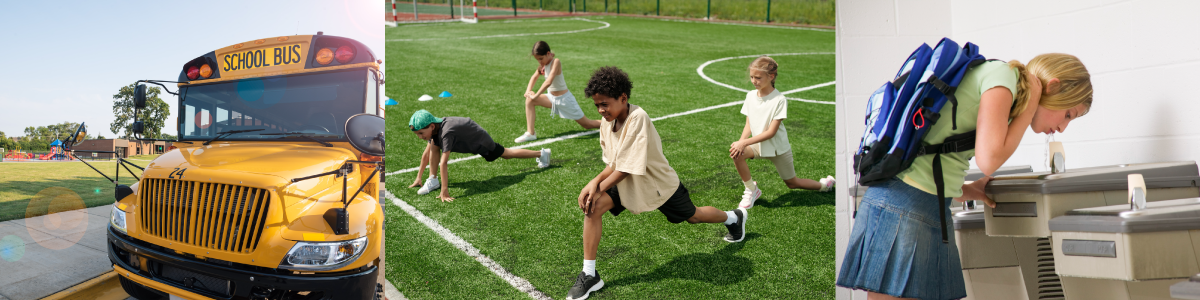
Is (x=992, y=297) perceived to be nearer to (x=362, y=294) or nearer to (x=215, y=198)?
(x=362, y=294)

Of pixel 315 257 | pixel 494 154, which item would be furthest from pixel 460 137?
pixel 315 257

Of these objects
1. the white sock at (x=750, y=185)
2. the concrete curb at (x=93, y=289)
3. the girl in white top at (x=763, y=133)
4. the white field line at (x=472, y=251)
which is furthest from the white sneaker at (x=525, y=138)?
the concrete curb at (x=93, y=289)

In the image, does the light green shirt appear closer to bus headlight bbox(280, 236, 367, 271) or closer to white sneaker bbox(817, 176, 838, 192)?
bus headlight bbox(280, 236, 367, 271)

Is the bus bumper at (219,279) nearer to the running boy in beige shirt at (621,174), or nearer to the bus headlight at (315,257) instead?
the bus headlight at (315,257)

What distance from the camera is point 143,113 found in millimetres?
1766

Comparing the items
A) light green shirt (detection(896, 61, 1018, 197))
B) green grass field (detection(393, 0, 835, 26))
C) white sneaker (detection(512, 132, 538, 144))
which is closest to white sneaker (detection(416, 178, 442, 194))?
white sneaker (detection(512, 132, 538, 144))

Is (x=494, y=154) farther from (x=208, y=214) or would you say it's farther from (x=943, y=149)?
(x=943, y=149)

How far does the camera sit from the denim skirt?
61.8 inches

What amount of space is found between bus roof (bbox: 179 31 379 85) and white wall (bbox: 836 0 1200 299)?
5.96ft

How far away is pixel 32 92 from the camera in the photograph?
1777 mm

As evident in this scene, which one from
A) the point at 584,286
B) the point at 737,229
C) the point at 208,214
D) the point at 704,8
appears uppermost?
the point at 704,8

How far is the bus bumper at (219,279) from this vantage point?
1499mm

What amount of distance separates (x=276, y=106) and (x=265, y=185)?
0.83 feet

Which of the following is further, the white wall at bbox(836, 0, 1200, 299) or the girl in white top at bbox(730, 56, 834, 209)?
the girl in white top at bbox(730, 56, 834, 209)
